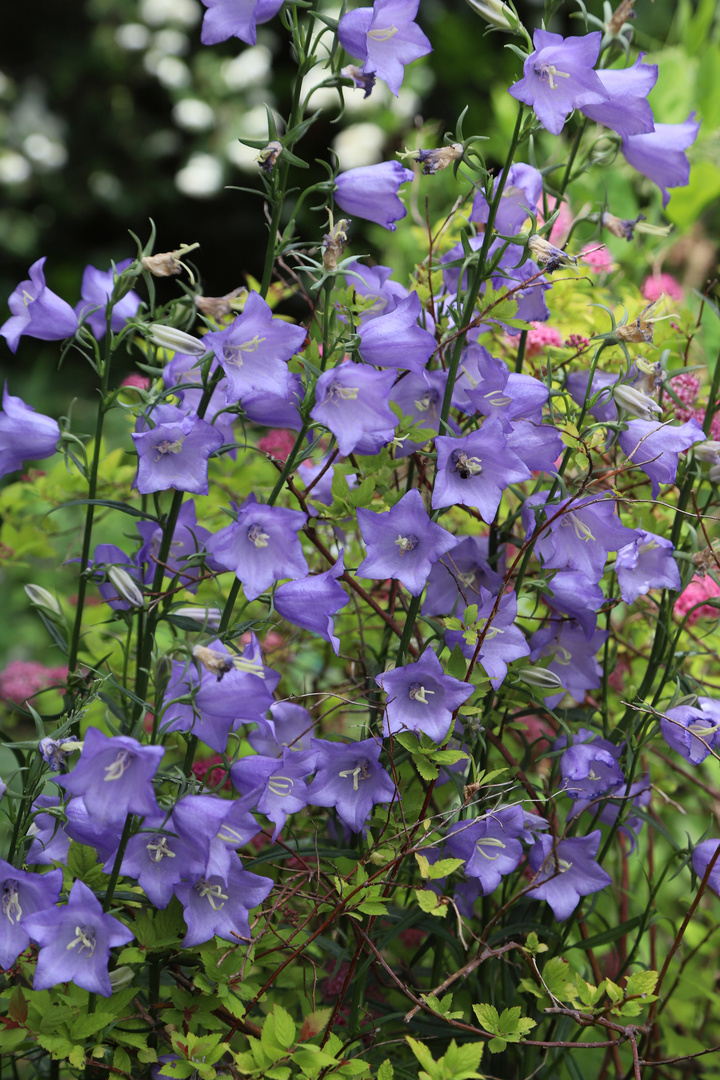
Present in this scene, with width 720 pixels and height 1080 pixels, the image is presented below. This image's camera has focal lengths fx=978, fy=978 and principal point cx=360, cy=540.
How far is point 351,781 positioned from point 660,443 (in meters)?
0.55

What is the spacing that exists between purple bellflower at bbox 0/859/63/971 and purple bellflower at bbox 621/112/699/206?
46.5 inches

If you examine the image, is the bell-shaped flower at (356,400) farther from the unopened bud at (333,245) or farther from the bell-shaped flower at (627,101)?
the bell-shaped flower at (627,101)

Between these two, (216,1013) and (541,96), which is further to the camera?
(216,1013)

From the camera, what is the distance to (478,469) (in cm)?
111

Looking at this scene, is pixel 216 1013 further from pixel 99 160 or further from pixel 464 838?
pixel 99 160

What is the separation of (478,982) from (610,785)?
1.08ft

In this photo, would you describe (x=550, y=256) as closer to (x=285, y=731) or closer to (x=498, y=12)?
(x=498, y=12)

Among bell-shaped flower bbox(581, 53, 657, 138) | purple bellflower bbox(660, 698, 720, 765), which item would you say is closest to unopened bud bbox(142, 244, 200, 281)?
bell-shaped flower bbox(581, 53, 657, 138)

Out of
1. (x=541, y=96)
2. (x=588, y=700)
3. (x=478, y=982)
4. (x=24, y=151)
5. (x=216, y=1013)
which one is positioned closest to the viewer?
(x=541, y=96)

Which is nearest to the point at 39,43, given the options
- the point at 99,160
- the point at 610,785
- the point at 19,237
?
the point at 99,160

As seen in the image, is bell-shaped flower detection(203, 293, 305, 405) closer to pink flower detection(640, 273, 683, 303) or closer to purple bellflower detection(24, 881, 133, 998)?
purple bellflower detection(24, 881, 133, 998)

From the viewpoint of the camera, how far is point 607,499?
1101mm

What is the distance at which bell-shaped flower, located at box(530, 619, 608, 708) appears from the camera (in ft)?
4.24

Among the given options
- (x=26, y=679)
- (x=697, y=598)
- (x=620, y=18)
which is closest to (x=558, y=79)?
Result: (x=620, y=18)
